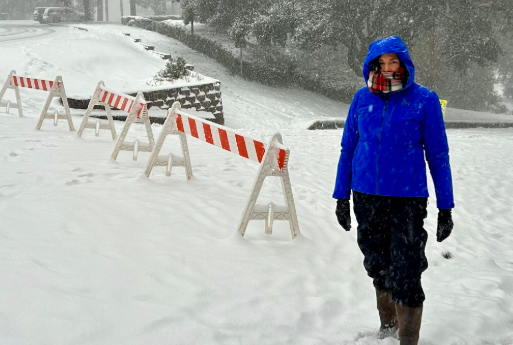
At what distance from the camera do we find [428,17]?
2553 centimetres

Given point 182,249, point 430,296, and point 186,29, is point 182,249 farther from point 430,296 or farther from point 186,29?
point 186,29

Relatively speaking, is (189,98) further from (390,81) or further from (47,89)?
(390,81)

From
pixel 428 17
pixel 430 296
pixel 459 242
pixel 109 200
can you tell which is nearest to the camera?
pixel 430 296

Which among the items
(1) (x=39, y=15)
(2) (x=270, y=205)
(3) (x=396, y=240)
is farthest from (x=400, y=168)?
(1) (x=39, y=15)

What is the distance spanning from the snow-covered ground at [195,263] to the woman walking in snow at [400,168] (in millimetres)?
588

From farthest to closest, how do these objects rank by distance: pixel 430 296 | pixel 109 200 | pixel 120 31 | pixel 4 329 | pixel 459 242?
pixel 120 31 → pixel 459 242 → pixel 109 200 → pixel 430 296 → pixel 4 329

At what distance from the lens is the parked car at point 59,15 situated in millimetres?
37781

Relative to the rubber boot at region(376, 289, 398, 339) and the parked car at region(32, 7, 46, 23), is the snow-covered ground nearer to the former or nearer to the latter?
the rubber boot at region(376, 289, 398, 339)

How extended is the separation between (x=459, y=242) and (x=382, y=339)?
313 centimetres

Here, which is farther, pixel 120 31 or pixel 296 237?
pixel 120 31

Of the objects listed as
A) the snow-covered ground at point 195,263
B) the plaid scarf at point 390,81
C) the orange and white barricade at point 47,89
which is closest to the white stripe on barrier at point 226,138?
the snow-covered ground at point 195,263

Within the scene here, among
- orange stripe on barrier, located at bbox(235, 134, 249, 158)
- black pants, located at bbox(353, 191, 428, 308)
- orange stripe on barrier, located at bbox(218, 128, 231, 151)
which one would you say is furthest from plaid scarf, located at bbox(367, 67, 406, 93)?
orange stripe on barrier, located at bbox(218, 128, 231, 151)

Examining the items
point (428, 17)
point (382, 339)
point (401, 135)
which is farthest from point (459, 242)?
point (428, 17)

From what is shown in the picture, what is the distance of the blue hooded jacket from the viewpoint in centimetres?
306
